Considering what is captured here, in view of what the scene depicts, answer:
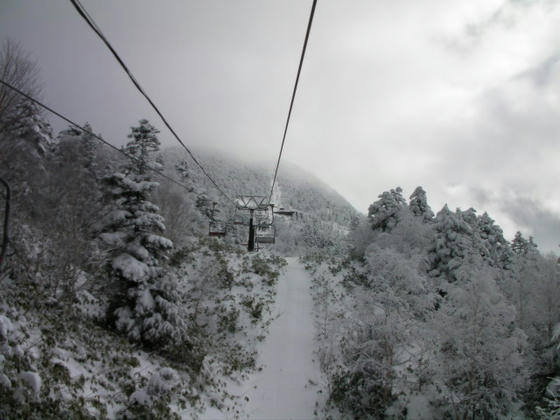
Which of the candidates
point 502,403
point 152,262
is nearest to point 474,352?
point 502,403

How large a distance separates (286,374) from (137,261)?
12.0m

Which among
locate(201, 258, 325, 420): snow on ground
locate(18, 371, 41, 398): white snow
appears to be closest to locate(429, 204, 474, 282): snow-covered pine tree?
locate(201, 258, 325, 420): snow on ground

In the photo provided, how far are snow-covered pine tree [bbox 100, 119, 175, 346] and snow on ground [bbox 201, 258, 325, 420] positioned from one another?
4.93 metres

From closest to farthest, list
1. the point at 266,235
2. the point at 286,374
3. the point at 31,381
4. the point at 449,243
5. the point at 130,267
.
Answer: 1. the point at 31,381
2. the point at 130,267
3. the point at 286,374
4. the point at 449,243
5. the point at 266,235

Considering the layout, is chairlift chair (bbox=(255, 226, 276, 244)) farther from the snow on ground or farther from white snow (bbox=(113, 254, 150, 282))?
white snow (bbox=(113, 254, 150, 282))

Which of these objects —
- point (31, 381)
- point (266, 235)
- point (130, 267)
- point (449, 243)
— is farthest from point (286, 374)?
point (449, 243)

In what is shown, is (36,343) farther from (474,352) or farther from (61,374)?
(474,352)

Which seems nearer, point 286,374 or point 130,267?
point 130,267

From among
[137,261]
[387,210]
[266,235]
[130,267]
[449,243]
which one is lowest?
[130,267]

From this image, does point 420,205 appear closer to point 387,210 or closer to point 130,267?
point 387,210

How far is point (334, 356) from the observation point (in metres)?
20.7

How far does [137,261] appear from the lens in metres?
14.8

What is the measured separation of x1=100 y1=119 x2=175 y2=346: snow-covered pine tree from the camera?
47.7ft

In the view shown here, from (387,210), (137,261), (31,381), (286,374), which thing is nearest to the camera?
(31,381)
